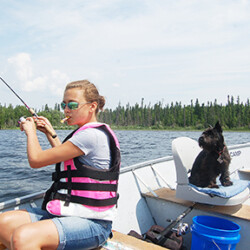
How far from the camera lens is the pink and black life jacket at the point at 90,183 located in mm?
1963

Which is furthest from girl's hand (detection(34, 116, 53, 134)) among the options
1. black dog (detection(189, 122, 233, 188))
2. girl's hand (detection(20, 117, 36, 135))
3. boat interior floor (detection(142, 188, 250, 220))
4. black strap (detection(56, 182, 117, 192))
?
black dog (detection(189, 122, 233, 188))

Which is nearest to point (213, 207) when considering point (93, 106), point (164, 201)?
point (164, 201)

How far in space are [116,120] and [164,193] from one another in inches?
4050

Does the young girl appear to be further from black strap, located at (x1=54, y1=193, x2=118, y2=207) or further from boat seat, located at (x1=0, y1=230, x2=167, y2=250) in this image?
boat seat, located at (x1=0, y1=230, x2=167, y2=250)

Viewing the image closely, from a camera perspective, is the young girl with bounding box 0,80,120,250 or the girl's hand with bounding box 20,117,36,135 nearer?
the young girl with bounding box 0,80,120,250

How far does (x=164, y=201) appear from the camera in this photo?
3717 mm

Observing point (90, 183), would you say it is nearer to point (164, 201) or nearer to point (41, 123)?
point (41, 123)

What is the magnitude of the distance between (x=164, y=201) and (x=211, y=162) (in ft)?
2.97

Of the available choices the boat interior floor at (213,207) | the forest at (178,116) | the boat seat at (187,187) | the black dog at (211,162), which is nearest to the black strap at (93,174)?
the boat seat at (187,187)

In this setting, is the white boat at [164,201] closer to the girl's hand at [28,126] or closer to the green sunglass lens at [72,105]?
the girl's hand at [28,126]

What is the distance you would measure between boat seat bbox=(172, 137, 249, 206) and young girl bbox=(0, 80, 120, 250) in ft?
5.24

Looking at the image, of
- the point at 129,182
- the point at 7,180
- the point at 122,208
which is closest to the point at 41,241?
the point at 122,208

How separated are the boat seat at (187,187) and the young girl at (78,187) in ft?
5.24

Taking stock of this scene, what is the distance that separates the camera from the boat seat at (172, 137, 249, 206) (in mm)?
3186
